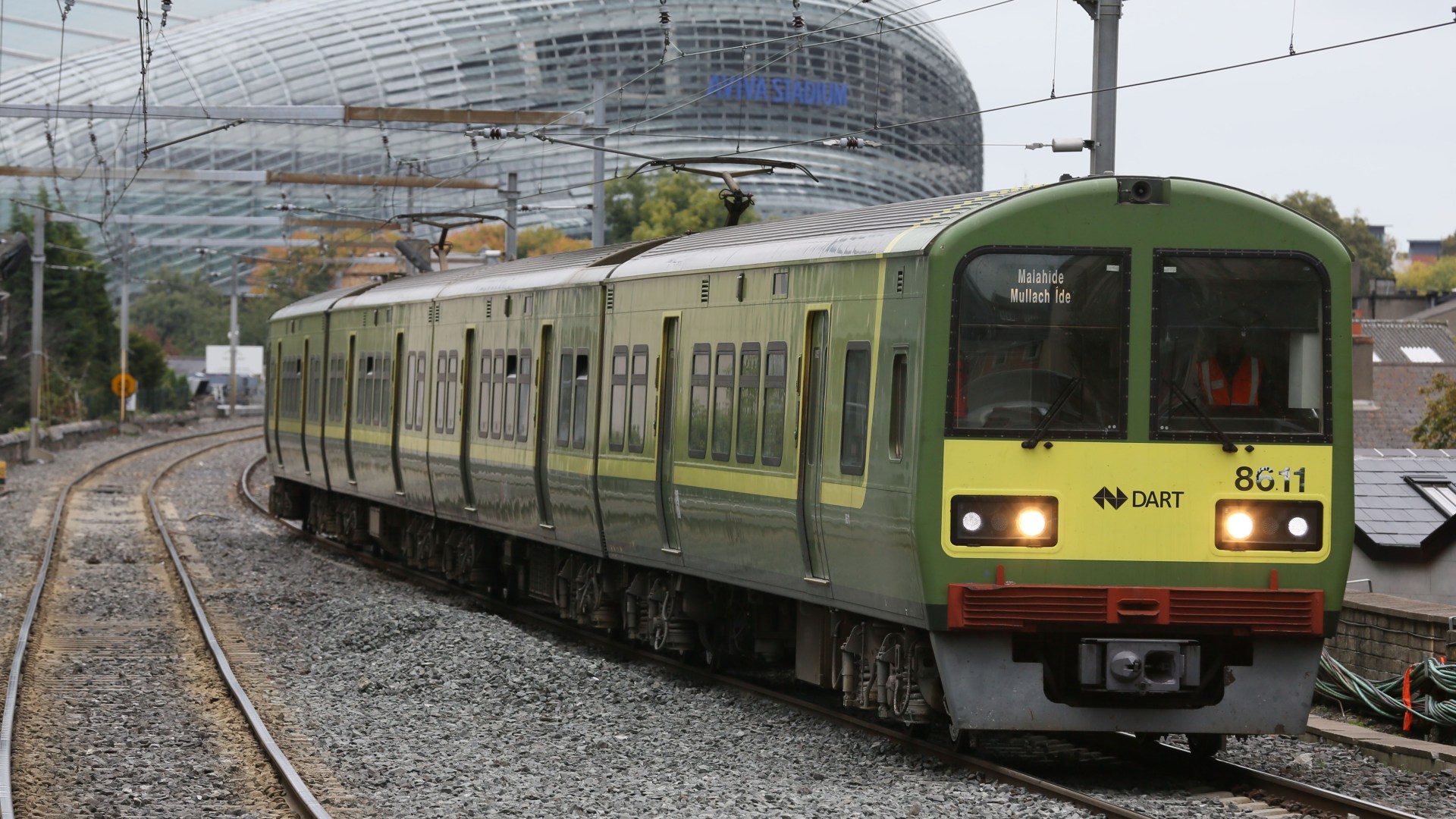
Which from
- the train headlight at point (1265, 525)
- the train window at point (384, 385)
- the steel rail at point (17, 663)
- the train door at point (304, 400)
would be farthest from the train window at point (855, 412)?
the train door at point (304, 400)

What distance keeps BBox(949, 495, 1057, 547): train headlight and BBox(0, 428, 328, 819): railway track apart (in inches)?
139

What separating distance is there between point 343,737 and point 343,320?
14630 millimetres

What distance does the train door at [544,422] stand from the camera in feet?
57.6

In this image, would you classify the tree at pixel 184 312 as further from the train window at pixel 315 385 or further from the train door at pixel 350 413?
the train door at pixel 350 413

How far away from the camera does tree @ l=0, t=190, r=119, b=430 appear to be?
62969mm

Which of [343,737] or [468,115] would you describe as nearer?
[343,737]

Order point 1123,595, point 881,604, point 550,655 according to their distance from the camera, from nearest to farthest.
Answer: point 1123,595 → point 881,604 → point 550,655

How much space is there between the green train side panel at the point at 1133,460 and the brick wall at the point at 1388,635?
9.66 ft

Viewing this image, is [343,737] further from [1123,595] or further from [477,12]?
[477,12]

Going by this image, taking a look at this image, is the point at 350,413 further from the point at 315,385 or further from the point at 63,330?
the point at 63,330

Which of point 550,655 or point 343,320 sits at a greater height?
point 343,320

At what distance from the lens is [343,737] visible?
491 inches

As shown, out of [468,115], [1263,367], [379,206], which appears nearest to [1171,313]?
[1263,367]

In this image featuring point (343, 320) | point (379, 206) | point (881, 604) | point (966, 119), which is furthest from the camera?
point (966, 119)
